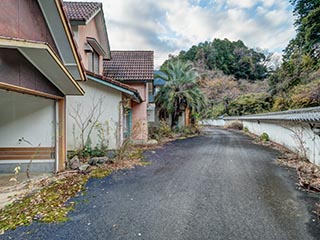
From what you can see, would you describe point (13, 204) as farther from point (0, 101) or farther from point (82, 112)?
point (82, 112)

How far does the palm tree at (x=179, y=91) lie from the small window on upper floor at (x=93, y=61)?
724 centimetres

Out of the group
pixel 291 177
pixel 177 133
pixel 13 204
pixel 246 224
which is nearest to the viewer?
pixel 246 224

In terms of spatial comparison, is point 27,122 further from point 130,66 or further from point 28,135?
point 130,66

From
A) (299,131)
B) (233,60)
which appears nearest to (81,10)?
(299,131)

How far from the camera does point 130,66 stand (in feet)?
46.7

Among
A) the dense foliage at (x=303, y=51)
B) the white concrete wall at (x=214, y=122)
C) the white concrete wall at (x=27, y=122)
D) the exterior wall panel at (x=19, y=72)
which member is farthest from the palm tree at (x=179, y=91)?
the white concrete wall at (x=214, y=122)

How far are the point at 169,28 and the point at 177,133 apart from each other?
39.9 ft

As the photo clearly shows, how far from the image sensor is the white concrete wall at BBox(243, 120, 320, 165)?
7.45 metres

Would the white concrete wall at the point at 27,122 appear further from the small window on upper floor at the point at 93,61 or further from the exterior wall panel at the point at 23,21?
the small window on upper floor at the point at 93,61

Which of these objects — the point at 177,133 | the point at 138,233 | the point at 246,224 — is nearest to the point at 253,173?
the point at 246,224

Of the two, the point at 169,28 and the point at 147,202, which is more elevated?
the point at 169,28

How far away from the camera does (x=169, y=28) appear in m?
22.4

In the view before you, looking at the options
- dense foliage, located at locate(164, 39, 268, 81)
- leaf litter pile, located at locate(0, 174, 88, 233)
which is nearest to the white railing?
leaf litter pile, located at locate(0, 174, 88, 233)

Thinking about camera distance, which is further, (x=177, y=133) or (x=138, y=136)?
(x=177, y=133)
